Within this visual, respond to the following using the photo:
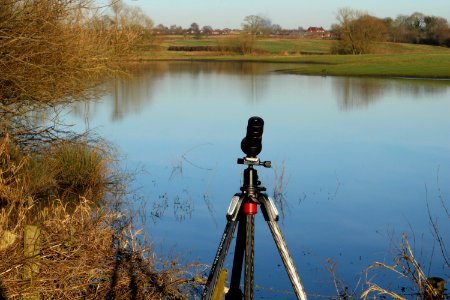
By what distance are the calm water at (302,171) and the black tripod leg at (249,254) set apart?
11.2ft

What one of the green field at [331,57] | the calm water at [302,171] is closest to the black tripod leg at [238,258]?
the calm water at [302,171]

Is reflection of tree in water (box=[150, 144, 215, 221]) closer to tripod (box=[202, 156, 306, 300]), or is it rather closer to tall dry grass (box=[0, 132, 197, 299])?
tall dry grass (box=[0, 132, 197, 299])

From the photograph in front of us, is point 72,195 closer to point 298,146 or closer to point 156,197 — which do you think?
point 156,197

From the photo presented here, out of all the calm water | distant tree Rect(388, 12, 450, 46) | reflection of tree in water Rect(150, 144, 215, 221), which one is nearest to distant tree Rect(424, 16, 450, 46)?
distant tree Rect(388, 12, 450, 46)

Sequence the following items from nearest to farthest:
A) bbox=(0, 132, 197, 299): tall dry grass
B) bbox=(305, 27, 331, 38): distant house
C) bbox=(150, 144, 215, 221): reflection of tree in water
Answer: bbox=(0, 132, 197, 299): tall dry grass → bbox=(150, 144, 215, 221): reflection of tree in water → bbox=(305, 27, 331, 38): distant house

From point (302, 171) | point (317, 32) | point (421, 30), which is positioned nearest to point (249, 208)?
point (302, 171)

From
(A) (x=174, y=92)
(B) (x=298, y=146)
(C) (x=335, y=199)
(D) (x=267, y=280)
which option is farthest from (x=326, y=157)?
(A) (x=174, y=92)

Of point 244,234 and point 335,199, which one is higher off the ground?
point 244,234

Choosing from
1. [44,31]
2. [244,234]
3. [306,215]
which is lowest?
[306,215]

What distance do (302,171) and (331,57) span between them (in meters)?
51.9

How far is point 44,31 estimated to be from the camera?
12133 millimetres

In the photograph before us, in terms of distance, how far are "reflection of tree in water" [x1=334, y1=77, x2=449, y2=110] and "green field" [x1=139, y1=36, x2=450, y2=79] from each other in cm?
440

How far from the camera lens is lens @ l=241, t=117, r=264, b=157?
12.1 ft

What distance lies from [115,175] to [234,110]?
11.2 metres
